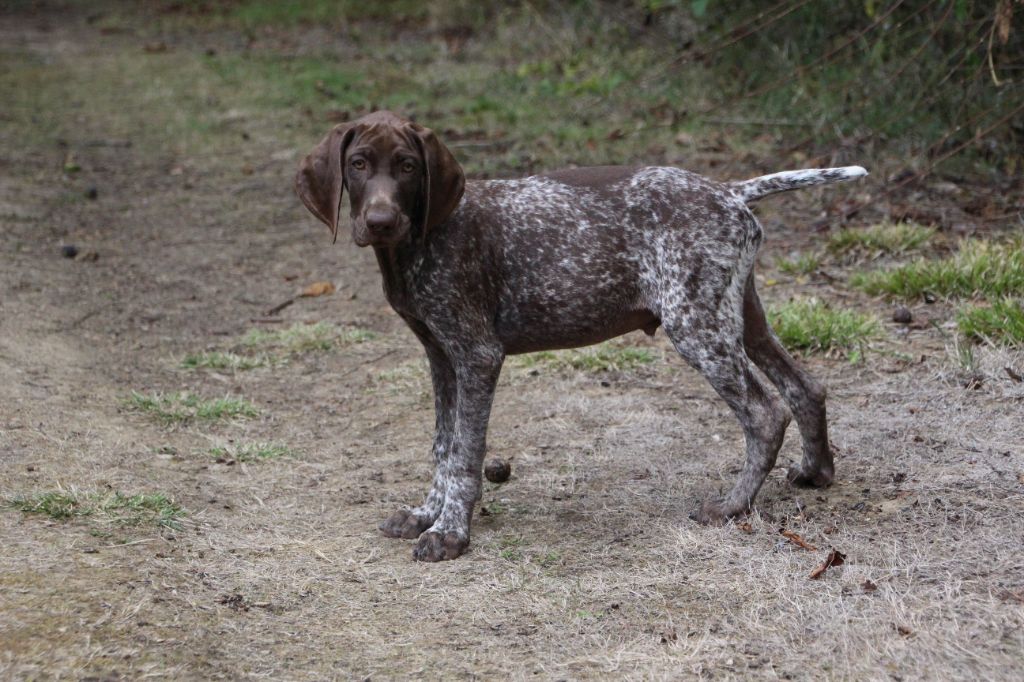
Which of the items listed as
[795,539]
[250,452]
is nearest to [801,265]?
[795,539]

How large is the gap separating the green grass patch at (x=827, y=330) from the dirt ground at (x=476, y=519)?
10 cm

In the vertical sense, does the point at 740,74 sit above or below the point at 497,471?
above

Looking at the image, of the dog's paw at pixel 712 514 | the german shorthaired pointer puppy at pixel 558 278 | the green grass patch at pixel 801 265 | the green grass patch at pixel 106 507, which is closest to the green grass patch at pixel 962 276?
the green grass patch at pixel 801 265

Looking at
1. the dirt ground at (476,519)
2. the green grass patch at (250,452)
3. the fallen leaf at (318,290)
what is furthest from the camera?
the fallen leaf at (318,290)

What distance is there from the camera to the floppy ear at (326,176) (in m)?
4.46

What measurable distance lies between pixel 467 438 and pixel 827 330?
8.93 feet

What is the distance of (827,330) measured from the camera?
6562 mm

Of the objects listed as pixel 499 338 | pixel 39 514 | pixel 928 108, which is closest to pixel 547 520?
pixel 499 338

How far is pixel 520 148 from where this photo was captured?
10.6m

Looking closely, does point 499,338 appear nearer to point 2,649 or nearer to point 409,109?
point 2,649

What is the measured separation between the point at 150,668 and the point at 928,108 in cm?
764

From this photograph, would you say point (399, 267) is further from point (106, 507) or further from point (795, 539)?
point (795, 539)

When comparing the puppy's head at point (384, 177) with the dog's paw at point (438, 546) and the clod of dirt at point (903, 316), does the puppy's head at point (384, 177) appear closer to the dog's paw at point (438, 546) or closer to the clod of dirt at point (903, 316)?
the dog's paw at point (438, 546)

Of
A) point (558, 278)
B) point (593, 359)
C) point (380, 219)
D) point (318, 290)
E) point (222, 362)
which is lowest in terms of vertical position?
point (318, 290)
